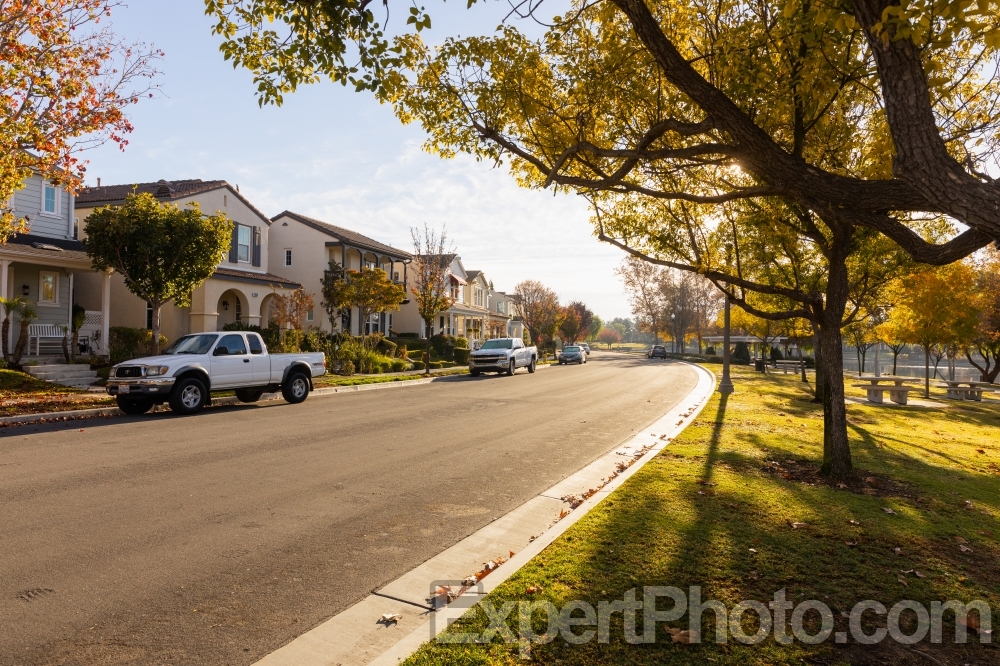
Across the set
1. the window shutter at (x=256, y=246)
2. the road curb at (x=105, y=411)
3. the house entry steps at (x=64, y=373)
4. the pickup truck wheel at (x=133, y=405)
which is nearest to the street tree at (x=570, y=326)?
the window shutter at (x=256, y=246)

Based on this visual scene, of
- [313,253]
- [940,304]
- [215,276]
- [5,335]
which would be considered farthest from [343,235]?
[940,304]

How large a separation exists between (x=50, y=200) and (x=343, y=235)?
19426 mm

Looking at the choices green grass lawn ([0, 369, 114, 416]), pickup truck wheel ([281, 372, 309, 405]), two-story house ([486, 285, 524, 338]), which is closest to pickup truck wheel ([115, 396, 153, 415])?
green grass lawn ([0, 369, 114, 416])

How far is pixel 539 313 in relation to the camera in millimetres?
69625

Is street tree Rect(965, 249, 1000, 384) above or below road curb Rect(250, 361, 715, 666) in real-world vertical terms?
above

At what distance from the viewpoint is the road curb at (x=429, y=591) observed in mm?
3510

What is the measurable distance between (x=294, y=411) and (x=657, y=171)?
34.1ft

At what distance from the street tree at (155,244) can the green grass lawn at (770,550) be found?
1601 centimetres

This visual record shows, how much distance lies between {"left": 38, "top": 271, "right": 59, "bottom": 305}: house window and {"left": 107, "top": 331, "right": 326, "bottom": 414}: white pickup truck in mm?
10983

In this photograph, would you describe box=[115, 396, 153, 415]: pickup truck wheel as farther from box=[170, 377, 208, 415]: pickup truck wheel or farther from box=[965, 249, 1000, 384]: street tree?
box=[965, 249, 1000, 384]: street tree

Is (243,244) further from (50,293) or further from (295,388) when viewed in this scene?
(295,388)

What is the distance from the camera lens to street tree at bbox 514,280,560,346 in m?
68.9

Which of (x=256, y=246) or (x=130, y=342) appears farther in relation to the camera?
(x=256, y=246)

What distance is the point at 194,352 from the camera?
14672 mm
